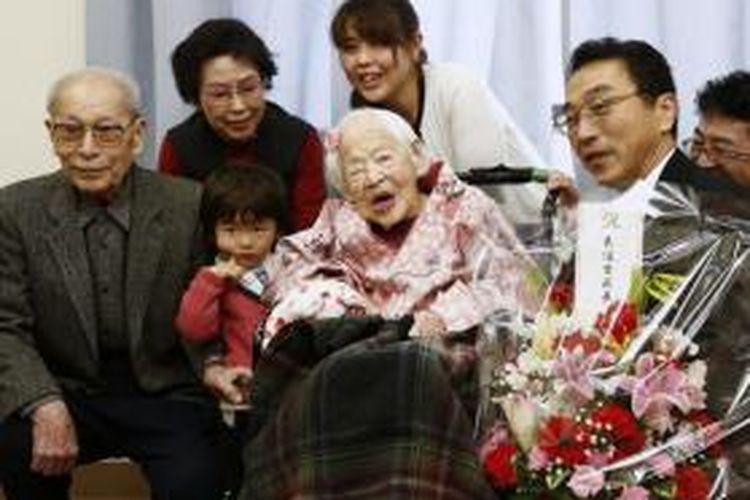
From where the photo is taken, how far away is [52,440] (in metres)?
2.35

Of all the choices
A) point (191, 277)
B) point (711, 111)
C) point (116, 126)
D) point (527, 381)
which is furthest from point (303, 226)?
point (527, 381)

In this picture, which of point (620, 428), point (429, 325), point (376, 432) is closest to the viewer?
point (620, 428)

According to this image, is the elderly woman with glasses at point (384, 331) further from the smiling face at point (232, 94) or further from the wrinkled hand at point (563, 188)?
the smiling face at point (232, 94)

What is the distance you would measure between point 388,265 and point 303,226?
397 mm

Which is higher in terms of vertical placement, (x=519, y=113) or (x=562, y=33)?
(x=562, y=33)

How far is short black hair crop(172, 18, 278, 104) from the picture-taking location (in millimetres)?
2773

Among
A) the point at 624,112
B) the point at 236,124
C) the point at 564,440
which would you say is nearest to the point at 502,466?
the point at 564,440

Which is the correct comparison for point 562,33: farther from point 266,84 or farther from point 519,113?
point 266,84

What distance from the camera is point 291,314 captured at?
2252 mm

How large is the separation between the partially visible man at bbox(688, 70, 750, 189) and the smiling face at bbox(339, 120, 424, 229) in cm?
59

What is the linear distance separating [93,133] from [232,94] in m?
0.38

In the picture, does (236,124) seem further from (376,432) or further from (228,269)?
(376,432)

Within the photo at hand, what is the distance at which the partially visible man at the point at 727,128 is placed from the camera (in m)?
2.51

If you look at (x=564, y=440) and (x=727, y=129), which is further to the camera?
(x=727, y=129)
